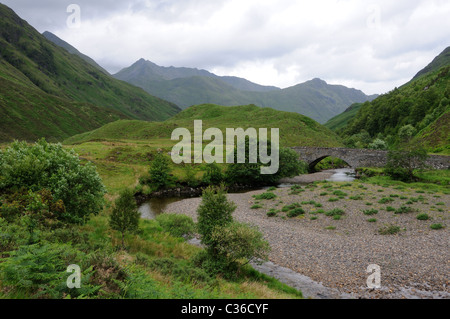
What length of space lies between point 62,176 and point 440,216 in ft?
151

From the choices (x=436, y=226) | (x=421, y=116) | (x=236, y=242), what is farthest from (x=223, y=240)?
(x=421, y=116)

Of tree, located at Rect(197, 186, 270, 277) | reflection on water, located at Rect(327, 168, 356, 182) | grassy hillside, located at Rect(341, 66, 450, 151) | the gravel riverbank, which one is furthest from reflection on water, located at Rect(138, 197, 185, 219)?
grassy hillside, located at Rect(341, 66, 450, 151)

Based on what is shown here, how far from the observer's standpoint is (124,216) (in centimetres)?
2458

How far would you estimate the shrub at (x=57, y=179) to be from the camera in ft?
74.3

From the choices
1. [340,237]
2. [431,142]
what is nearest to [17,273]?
[340,237]

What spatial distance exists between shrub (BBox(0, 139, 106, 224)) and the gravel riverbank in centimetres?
1968

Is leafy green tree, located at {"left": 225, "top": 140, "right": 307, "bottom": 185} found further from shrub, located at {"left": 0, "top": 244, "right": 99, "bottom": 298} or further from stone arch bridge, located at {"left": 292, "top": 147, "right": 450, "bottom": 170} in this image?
shrub, located at {"left": 0, "top": 244, "right": 99, "bottom": 298}

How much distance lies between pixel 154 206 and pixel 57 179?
2741cm

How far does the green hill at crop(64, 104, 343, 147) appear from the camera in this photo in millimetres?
130000

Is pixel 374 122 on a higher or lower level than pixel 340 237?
higher

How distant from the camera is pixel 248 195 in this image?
57031mm

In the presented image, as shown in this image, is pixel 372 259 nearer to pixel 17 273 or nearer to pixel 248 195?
pixel 17 273

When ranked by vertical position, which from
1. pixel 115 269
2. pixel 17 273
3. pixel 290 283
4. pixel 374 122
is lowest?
pixel 290 283

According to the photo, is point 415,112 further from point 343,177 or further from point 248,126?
point 248,126
